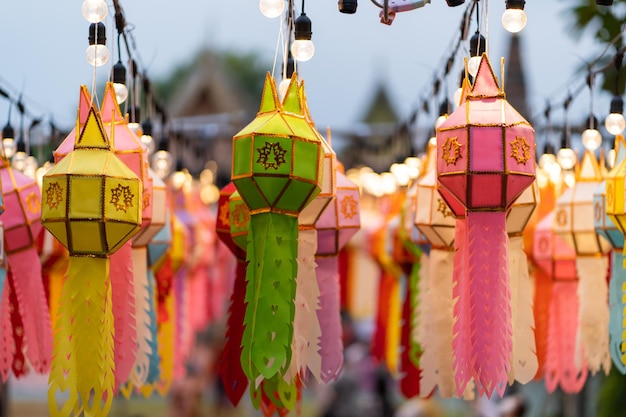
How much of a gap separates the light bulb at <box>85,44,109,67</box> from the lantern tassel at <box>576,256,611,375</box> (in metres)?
2.99

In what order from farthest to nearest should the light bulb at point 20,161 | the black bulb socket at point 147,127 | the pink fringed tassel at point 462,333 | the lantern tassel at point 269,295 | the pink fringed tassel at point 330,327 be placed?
the black bulb socket at point 147,127
the light bulb at point 20,161
the pink fringed tassel at point 330,327
the pink fringed tassel at point 462,333
the lantern tassel at point 269,295

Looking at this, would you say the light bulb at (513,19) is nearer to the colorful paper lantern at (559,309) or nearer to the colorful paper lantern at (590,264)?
the colorful paper lantern at (590,264)

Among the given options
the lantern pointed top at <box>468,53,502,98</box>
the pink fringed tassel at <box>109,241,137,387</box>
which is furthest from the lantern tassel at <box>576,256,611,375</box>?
the pink fringed tassel at <box>109,241,137,387</box>

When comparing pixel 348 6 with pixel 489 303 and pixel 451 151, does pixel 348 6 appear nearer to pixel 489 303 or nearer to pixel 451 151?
pixel 451 151

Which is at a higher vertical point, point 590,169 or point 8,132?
point 8,132

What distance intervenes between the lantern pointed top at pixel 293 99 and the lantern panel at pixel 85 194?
864 millimetres

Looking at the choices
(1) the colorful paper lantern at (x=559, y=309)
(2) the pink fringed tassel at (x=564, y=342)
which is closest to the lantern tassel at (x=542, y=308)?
(1) the colorful paper lantern at (x=559, y=309)

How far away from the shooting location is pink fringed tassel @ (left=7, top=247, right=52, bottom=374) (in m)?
7.09

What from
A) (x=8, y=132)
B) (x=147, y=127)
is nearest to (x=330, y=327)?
(x=8, y=132)

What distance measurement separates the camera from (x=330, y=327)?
6.80 meters

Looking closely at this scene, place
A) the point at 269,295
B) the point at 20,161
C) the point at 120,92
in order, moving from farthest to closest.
Answer: the point at 20,161 < the point at 120,92 < the point at 269,295

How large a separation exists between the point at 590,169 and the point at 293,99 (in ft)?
7.98

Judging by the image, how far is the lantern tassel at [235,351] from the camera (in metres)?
6.30

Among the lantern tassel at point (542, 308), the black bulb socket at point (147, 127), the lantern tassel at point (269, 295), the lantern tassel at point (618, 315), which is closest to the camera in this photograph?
the lantern tassel at point (269, 295)
